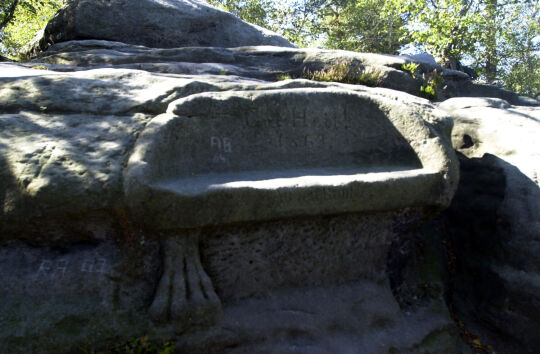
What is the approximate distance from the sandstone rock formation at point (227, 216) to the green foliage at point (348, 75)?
1.66m

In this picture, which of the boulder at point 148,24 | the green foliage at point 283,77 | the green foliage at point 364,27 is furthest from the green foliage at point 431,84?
the green foliage at point 364,27

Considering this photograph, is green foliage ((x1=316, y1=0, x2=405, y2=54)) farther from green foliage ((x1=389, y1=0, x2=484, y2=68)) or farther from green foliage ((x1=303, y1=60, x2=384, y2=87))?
green foliage ((x1=303, y1=60, x2=384, y2=87))

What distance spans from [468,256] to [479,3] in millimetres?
14266

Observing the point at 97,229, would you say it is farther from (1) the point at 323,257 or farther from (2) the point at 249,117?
(1) the point at 323,257

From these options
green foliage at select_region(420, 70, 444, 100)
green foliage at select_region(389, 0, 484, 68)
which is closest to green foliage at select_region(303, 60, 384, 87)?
green foliage at select_region(420, 70, 444, 100)

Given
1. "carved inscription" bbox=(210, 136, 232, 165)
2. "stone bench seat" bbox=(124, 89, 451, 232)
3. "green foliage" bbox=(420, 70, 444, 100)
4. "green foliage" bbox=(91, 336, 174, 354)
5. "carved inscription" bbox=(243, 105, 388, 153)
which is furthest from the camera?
"green foliage" bbox=(420, 70, 444, 100)

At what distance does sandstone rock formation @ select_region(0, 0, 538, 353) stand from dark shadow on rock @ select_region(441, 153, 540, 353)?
3 centimetres

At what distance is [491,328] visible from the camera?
3480 mm

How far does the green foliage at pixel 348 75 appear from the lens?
5711mm

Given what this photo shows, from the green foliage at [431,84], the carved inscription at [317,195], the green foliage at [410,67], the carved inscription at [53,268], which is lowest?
the carved inscription at [53,268]

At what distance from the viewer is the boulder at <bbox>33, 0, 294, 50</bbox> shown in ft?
22.4

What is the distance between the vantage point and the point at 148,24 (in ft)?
23.3

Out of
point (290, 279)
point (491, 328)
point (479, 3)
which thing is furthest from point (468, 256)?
point (479, 3)

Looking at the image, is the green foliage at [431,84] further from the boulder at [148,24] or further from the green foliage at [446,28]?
the green foliage at [446,28]
